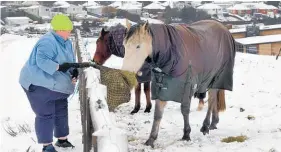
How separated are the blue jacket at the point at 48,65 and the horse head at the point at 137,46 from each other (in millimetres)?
767

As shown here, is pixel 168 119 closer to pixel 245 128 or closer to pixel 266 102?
pixel 245 128

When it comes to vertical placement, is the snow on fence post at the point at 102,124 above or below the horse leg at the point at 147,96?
above

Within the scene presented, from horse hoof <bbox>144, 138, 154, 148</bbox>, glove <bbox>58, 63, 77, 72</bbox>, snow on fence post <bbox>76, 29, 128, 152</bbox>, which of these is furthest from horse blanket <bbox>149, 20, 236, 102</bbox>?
glove <bbox>58, 63, 77, 72</bbox>

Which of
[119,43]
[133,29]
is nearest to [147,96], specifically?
[119,43]

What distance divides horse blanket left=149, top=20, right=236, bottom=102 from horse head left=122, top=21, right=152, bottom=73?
3.3 inches

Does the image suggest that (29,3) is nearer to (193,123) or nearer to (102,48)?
(102,48)

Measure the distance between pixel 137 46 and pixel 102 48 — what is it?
2907mm

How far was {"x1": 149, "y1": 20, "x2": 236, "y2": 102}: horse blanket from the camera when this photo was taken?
446 centimetres

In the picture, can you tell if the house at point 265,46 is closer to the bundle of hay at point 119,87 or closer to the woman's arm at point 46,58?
the bundle of hay at point 119,87

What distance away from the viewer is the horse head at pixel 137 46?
4.36m

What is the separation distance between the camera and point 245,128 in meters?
5.55

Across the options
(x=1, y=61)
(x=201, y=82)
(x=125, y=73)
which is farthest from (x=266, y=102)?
(x=1, y=61)

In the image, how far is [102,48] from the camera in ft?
23.7

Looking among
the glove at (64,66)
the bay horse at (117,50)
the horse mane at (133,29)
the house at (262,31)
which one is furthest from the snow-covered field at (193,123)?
the house at (262,31)
